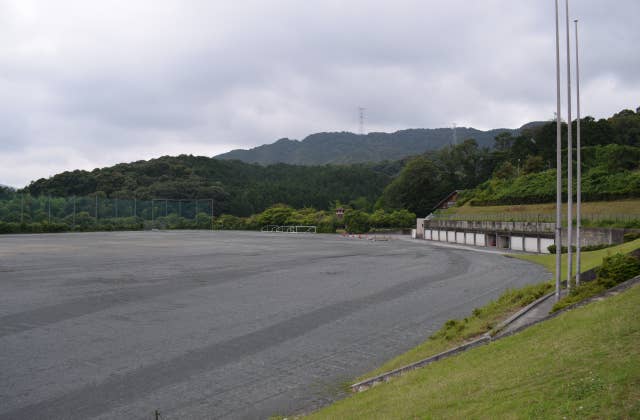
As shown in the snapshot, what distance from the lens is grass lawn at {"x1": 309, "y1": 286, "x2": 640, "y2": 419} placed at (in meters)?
4.25

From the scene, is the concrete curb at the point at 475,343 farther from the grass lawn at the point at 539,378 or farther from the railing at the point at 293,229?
the railing at the point at 293,229

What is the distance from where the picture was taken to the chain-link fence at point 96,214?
63062 mm

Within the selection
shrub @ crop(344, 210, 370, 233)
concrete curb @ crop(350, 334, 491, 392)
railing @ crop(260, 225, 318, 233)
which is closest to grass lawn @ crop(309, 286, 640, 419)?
concrete curb @ crop(350, 334, 491, 392)

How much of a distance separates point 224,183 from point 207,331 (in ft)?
340

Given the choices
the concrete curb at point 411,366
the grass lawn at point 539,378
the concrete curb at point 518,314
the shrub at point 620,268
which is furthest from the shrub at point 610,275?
the concrete curb at point 411,366

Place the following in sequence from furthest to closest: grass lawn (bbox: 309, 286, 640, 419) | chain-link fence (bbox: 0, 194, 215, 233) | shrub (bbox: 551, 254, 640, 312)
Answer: chain-link fence (bbox: 0, 194, 215, 233), shrub (bbox: 551, 254, 640, 312), grass lawn (bbox: 309, 286, 640, 419)

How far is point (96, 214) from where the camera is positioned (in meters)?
71.8

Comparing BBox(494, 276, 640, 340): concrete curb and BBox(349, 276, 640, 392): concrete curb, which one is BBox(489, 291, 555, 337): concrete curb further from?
BBox(494, 276, 640, 340): concrete curb

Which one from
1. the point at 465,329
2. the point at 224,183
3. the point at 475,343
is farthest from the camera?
the point at 224,183

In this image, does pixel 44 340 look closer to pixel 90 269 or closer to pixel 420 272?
pixel 90 269

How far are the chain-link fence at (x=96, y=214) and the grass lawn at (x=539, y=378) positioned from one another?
65.8 metres

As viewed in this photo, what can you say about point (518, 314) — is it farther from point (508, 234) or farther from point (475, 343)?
point (508, 234)

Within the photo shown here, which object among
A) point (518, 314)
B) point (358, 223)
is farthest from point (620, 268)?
point (358, 223)

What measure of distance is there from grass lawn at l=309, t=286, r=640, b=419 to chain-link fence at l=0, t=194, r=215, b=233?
216 feet
